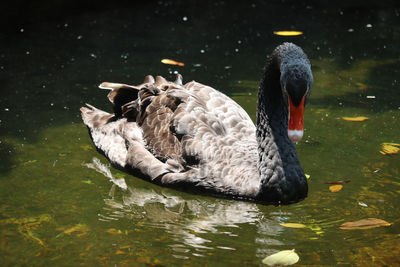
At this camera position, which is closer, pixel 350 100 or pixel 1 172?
pixel 1 172

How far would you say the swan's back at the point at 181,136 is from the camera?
17.9 feet

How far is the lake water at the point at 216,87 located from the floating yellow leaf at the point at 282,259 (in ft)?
0.26

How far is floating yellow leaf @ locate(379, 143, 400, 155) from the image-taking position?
6.25 m

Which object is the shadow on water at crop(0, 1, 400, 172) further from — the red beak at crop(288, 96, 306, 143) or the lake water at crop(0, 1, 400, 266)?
the red beak at crop(288, 96, 306, 143)

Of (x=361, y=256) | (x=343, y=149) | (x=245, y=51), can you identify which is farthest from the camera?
(x=245, y=51)

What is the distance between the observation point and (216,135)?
573 centimetres

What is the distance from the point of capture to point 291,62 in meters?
4.86

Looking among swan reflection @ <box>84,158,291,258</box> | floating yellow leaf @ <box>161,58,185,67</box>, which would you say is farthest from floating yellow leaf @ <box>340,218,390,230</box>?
floating yellow leaf @ <box>161,58,185,67</box>

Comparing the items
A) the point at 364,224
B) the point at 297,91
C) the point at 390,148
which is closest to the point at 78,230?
the point at 297,91

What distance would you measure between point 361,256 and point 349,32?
21.4ft

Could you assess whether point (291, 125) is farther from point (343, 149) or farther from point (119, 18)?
point (119, 18)

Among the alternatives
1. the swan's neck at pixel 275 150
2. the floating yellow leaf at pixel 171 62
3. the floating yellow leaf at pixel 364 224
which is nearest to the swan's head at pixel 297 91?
the swan's neck at pixel 275 150

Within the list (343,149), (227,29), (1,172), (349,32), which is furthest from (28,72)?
(349,32)

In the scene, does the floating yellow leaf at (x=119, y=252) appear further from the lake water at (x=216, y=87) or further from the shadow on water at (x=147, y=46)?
the shadow on water at (x=147, y=46)
